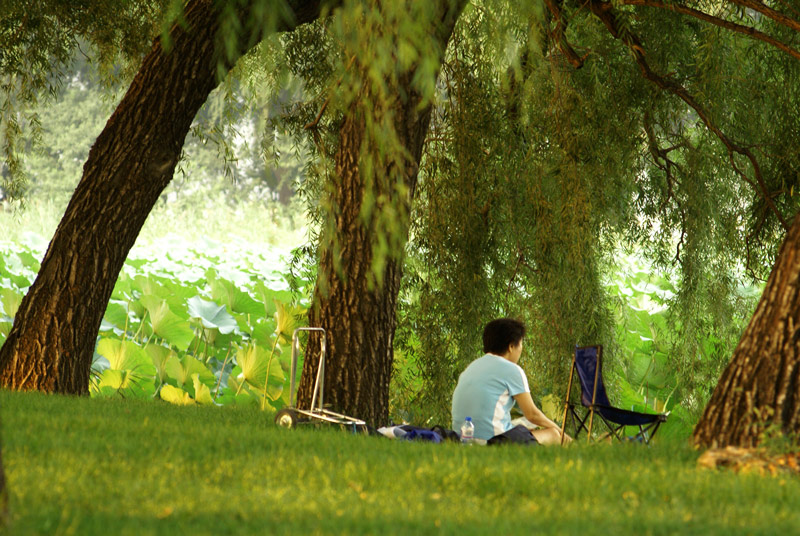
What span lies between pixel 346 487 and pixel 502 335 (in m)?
2.68

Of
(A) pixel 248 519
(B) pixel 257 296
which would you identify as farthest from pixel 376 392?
(B) pixel 257 296

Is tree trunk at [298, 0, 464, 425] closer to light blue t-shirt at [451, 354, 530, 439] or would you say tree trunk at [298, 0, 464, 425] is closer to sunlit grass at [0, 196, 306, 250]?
light blue t-shirt at [451, 354, 530, 439]

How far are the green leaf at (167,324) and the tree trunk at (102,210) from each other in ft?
8.88

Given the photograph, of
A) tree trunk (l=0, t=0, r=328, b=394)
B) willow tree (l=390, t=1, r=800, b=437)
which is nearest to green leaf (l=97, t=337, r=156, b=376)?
tree trunk (l=0, t=0, r=328, b=394)

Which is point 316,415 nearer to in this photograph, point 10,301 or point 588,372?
point 588,372

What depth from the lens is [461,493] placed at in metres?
2.91

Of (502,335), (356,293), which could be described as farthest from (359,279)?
(502,335)

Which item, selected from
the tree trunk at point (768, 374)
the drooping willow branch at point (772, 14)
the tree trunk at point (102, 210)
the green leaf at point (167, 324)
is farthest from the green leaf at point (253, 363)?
the tree trunk at point (768, 374)

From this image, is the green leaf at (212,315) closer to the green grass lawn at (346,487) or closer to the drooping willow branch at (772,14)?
the green grass lawn at (346,487)

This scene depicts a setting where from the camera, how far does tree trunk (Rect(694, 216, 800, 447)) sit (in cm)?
353

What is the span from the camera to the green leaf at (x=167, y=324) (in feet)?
28.6

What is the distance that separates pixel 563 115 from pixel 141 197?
110 inches

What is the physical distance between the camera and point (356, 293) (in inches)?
199

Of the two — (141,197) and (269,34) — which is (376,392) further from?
(269,34)
